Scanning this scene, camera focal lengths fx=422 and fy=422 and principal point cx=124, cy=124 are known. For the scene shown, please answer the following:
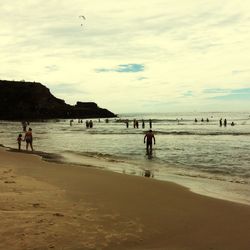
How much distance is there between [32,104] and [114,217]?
137 m

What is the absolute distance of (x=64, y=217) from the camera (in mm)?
7906

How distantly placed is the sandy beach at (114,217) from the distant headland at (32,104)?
125784 mm

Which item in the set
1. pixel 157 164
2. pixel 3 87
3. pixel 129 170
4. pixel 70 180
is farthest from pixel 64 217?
pixel 3 87

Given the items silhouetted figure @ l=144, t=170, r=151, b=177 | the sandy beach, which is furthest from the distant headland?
the sandy beach

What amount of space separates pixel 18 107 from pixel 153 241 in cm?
13978

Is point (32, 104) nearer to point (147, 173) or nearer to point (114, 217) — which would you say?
point (147, 173)

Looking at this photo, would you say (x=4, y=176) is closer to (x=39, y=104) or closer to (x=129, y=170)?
(x=129, y=170)

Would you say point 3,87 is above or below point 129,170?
above

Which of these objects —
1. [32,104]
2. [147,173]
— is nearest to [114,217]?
[147,173]

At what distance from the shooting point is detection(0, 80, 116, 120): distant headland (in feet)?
451

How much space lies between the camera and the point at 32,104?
465 ft

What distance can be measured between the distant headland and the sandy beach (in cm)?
12578

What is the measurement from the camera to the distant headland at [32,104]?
138 metres

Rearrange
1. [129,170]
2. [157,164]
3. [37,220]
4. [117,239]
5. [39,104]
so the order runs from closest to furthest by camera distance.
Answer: [117,239]
[37,220]
[129,170]
[157,164]
[39,104]
